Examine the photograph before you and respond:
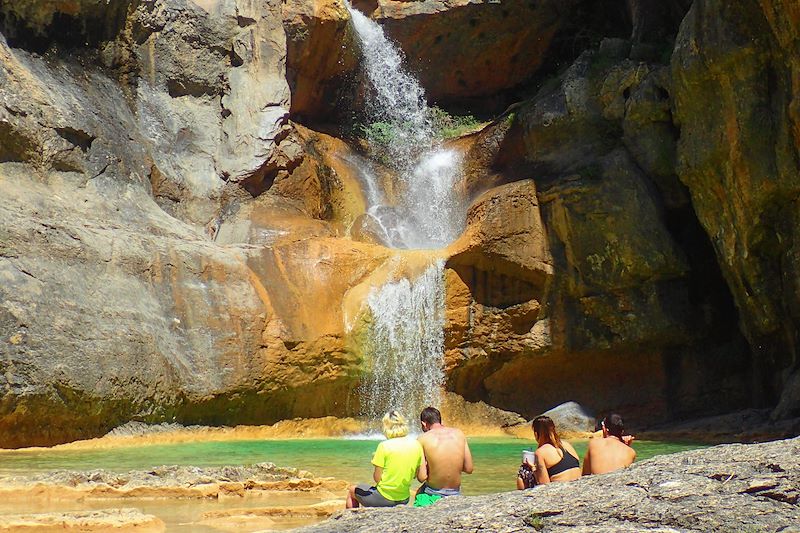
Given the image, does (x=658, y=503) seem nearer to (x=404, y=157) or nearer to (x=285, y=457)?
(x=285, y=457)

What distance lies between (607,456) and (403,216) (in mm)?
16607

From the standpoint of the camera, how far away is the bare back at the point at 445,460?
6395mm

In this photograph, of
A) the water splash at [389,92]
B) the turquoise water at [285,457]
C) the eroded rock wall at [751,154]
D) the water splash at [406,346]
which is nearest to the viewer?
the turquoise water at [285,457]

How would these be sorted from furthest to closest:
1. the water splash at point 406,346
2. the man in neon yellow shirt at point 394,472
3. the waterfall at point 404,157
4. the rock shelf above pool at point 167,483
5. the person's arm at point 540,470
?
the waterfall at point 404,157 < the water splash at point 406,346 < the rock shelf above pool at point 167,483 < the man in neon yellow shirt at point 394,472 < the person's arm at point 540,470

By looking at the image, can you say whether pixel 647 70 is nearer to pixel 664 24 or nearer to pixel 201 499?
pixel 664 24

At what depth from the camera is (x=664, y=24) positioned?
72.0 feet

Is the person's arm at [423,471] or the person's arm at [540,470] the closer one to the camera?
the person's arm at [540,470]

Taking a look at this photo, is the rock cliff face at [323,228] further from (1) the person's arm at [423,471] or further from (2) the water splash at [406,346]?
(1) the person's arm at [423,471]

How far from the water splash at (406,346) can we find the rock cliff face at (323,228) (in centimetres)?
31

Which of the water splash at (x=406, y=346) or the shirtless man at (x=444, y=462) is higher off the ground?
the water splash at (x=406, y=346)

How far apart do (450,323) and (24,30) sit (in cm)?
1046

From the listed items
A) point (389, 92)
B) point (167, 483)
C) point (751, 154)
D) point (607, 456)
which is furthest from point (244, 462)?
point (389, 92)

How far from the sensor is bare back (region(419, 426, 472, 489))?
639 centimetres

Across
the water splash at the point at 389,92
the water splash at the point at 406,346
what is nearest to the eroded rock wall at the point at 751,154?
the water splash at the point at 406,346
